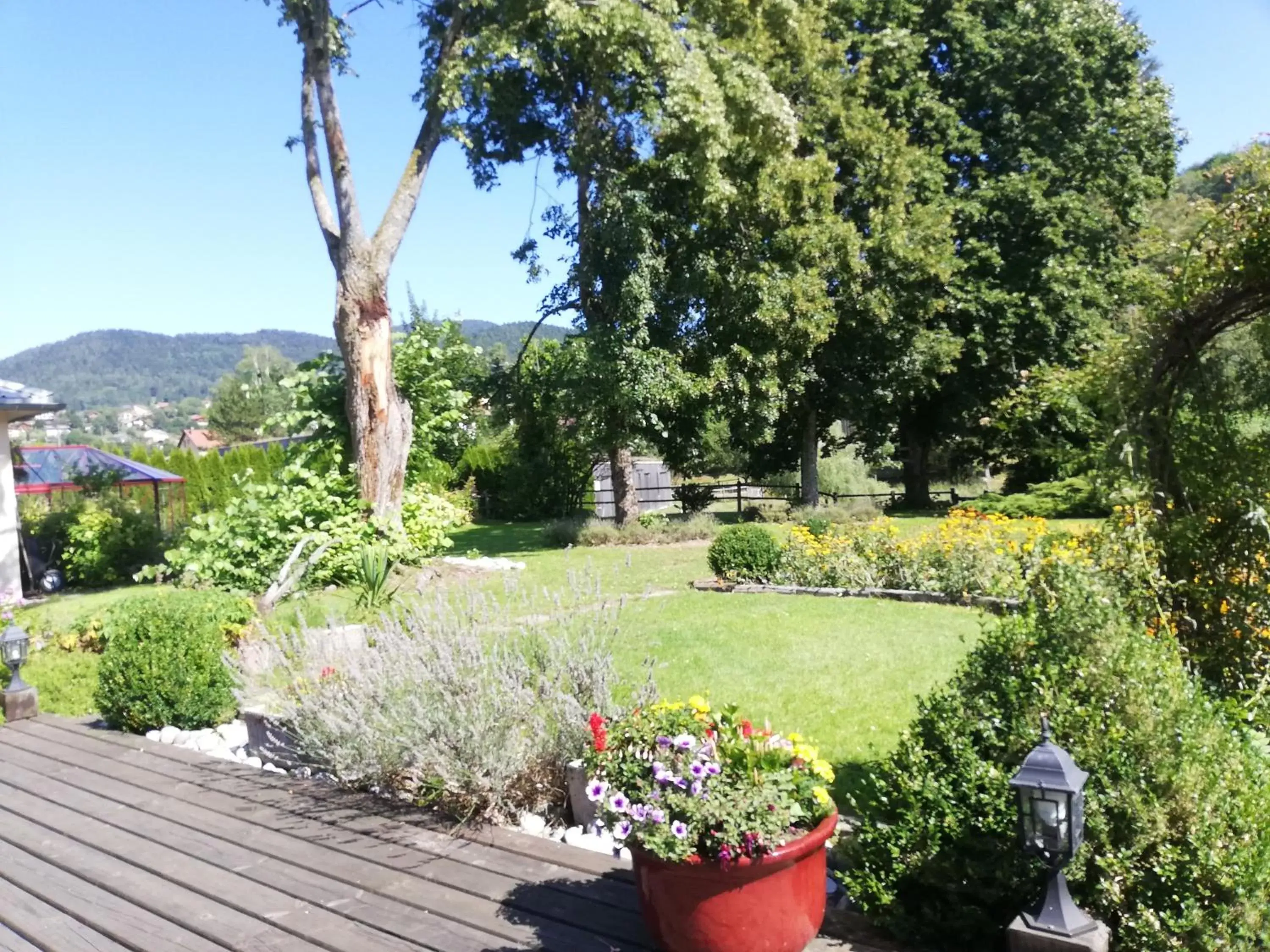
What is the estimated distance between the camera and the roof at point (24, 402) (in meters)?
14.0

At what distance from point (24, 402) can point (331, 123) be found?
6.34 metres

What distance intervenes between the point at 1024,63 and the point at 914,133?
2.68 m

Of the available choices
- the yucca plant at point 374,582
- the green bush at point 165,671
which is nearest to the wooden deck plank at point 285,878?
the green bush at point 165,671

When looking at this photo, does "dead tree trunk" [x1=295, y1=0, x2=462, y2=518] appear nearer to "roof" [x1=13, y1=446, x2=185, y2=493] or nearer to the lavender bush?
the lavender bush

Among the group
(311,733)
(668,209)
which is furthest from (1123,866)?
(668,209)

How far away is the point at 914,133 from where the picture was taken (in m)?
22.3

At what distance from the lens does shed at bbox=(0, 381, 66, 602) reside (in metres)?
14.2

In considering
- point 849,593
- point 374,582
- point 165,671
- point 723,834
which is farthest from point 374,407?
point 723,834

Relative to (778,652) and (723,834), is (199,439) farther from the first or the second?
(723,834)

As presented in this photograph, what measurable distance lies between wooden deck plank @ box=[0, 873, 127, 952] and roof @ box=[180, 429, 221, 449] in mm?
50250

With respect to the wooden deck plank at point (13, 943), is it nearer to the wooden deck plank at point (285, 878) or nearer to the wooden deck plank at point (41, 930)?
the wooden deck plank at point (41, 930)

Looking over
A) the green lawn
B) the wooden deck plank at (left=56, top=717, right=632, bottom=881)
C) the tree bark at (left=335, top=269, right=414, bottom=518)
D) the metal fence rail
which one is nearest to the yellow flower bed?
the green lawn

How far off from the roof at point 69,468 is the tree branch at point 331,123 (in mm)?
8485

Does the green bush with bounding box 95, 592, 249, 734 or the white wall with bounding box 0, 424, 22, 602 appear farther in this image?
the white wall with bounding box 0, 424, 22, 602
